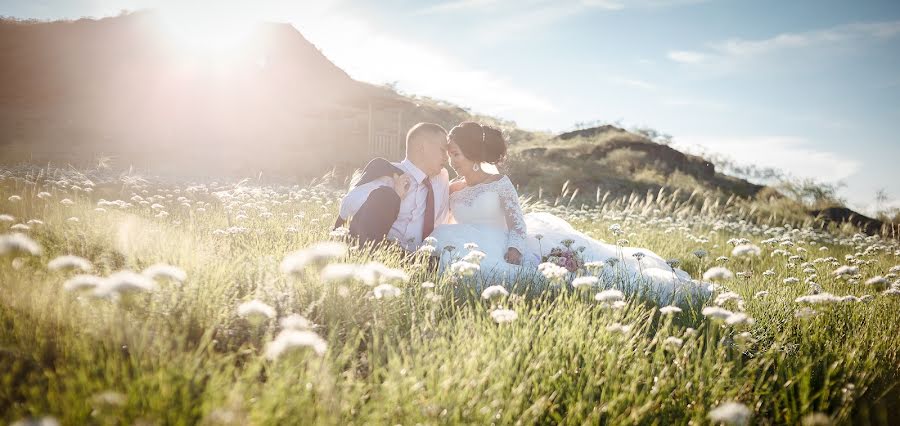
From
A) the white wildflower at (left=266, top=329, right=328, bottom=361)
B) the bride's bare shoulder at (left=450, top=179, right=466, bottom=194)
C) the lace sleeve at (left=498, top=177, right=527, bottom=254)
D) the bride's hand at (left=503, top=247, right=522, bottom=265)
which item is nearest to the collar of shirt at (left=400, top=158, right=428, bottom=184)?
the bride's bare shoulder at (left=450, top=179, right=466, bottom=194)

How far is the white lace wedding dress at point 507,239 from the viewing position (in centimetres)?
459

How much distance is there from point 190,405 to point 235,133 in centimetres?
2373

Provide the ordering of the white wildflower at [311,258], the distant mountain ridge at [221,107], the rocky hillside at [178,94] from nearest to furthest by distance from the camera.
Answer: the white wildflower at [311,258] < the distant mountain ridge at [221,107] < the rocky hillside at [178,94]

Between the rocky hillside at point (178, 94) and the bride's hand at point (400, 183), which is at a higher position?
the rocky hillside at point (178, 94)

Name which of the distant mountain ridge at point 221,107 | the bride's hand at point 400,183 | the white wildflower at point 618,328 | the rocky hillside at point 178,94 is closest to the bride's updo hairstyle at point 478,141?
the bride's hand at point 400,183

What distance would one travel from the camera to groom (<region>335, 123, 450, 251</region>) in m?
4.88

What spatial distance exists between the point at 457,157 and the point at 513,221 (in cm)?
114

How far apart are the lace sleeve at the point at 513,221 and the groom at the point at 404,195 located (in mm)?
873

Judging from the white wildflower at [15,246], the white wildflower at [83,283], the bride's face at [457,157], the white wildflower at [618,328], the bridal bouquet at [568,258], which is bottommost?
the bridal bouquet at [568,258]

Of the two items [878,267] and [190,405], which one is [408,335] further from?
[878,267]

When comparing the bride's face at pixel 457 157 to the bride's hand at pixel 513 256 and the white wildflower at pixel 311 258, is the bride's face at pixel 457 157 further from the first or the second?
the white wildflower at pixel 311 258


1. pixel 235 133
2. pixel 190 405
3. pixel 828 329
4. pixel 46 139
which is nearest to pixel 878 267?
pixel 828 329

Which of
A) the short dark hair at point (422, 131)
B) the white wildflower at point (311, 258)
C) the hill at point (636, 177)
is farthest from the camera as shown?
the hill at point (636, 177)

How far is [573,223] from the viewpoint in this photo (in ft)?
31.0
